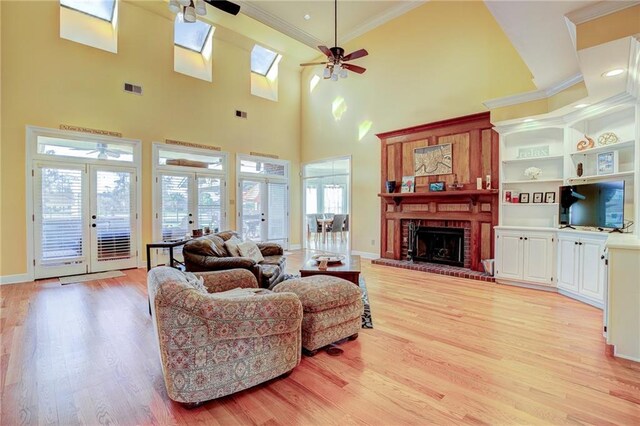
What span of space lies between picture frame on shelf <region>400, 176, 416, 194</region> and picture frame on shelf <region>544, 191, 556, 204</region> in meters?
2.20

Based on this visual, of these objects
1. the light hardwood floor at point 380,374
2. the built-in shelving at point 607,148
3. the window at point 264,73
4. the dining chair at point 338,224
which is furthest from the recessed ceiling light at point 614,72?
the window at point 264,73

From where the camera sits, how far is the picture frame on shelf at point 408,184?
6258mm

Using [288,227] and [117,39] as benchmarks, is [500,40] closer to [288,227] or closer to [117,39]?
[288,227]

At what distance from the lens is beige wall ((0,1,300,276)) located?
4914mm

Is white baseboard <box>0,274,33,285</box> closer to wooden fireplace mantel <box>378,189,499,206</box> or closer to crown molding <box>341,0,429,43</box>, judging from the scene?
wooden fireplace mantel <box>378,189,499,206</box>

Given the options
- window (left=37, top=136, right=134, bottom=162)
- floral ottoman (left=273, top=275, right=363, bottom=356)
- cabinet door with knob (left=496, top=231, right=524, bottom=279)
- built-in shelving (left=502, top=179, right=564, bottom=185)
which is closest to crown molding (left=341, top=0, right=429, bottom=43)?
built-in shelving (left=502, top=179, right=564, bottom=185)

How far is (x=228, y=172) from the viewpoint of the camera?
24.3 ft

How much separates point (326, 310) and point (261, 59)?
25.2 ft

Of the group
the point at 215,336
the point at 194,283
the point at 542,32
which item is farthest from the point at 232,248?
the point at 542,32

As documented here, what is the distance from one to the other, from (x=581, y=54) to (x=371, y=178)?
15.2ft

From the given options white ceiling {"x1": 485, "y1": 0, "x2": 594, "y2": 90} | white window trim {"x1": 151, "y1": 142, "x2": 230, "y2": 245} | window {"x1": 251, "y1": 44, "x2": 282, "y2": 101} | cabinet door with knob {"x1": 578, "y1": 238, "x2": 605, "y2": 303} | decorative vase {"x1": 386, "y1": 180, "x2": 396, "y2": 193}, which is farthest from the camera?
window {"x1": 251, "y1": 44, "x2": 282, "y2": 101}

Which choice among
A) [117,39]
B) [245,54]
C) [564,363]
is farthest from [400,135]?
[117,39]

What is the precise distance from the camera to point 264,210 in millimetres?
8109

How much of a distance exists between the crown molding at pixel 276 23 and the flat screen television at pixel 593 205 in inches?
244
